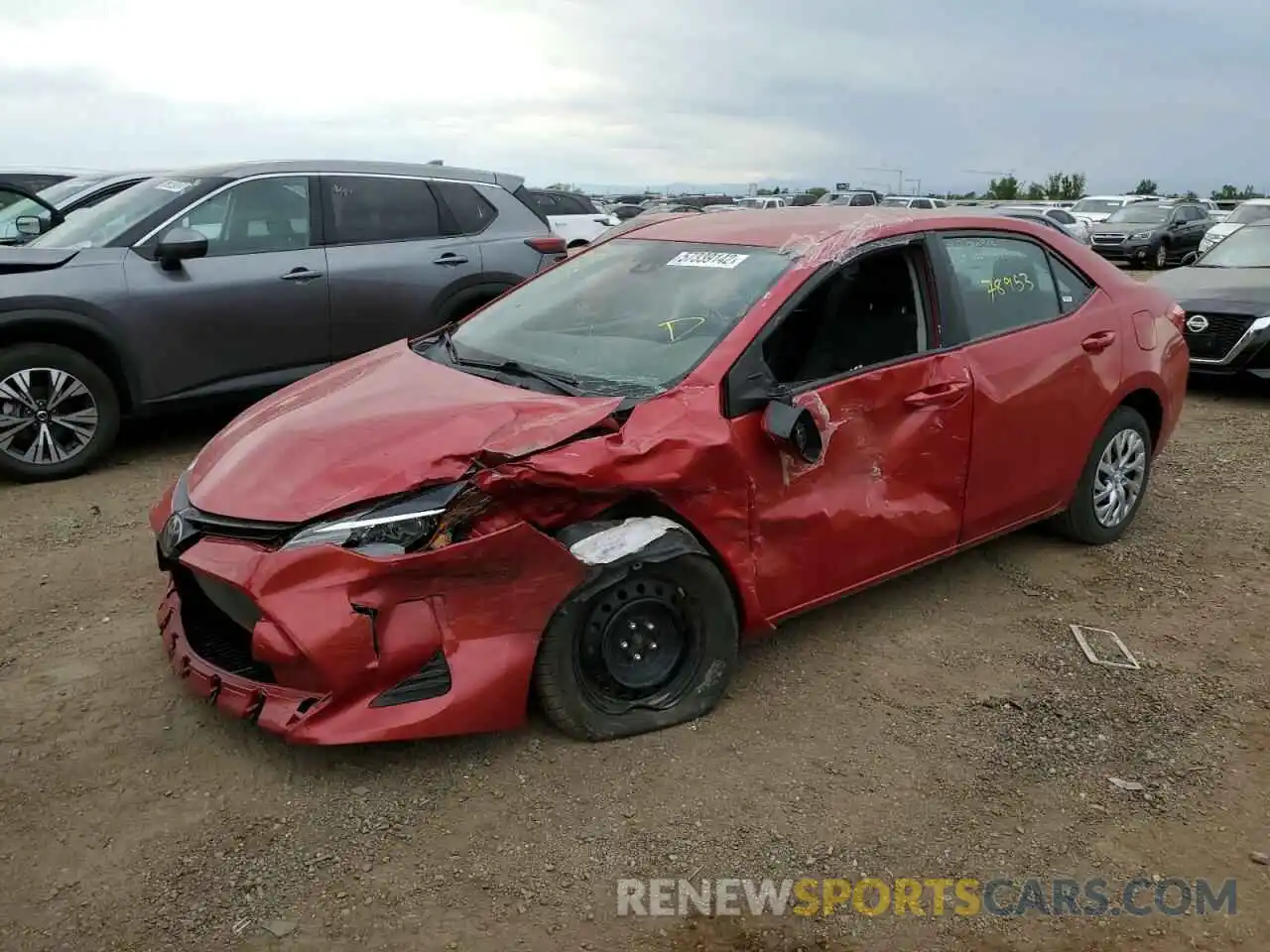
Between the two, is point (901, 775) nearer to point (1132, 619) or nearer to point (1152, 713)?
point (1152, 713)

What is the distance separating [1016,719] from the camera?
3.42 m

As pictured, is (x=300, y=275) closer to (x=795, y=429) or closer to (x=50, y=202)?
(x=795, y=429)

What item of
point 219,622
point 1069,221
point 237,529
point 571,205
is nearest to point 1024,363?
point 237,529

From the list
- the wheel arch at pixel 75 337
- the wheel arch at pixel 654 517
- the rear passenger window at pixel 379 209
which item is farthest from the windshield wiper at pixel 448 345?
the rear passenger window at pixel 379 209

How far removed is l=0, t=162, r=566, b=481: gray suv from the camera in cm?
566

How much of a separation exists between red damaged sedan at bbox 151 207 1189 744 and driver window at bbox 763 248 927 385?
1 cm

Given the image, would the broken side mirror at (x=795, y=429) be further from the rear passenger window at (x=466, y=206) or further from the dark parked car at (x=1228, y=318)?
the dark parked car at (x=1228, y=318)

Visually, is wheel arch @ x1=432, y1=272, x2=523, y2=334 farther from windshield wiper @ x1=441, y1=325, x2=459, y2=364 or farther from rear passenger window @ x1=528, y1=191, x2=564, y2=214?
rear passenger window @ x1=528, y1=191, x2=564, y2=214

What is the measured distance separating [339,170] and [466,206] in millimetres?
902

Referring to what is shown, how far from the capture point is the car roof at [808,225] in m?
3.79

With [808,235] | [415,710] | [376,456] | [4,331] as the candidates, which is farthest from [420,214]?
[415,710]

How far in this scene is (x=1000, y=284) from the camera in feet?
13.8

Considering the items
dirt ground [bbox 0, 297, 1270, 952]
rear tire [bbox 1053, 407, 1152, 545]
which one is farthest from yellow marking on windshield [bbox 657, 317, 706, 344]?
rear tire [bbox 1053, 407, 1152, 545]

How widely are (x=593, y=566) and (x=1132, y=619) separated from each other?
2.47 m
